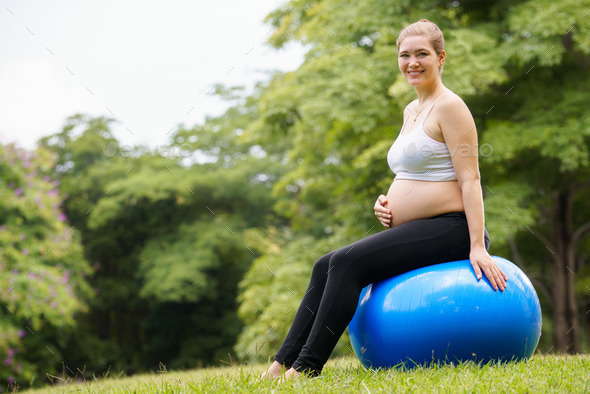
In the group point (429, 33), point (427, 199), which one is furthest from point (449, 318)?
point (429, 33)

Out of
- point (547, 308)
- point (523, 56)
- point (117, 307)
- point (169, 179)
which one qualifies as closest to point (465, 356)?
point (523, 56)

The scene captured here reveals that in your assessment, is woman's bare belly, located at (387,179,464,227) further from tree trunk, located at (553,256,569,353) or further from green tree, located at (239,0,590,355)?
tree trunk, located at (553,256,569,353)

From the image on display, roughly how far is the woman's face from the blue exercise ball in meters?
0.92

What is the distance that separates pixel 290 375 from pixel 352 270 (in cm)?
54

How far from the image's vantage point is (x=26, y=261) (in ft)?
30.3

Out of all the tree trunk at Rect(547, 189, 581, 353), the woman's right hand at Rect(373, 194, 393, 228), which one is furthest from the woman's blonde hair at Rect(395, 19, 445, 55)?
the tree trunk at Rect(547, 189, 581, 353)

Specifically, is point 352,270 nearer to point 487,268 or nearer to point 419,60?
point 487,268

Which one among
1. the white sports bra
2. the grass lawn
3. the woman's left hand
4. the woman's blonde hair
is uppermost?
the woman's blonde hair

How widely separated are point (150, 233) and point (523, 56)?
40.9 feet

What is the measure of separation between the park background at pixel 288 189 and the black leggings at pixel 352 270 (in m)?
0.82

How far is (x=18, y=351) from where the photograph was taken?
9.87 metres

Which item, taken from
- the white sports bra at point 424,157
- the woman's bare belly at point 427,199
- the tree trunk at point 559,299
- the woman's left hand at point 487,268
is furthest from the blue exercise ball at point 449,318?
the tree trunk at point 559,299

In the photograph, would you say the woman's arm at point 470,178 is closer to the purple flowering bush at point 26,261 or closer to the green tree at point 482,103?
the green tree at point 482,103

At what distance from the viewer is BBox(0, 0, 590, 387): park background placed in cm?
725
